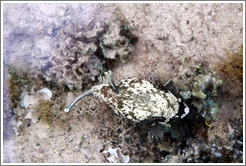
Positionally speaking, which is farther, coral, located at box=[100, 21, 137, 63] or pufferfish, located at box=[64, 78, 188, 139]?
coral, located at box=[100, 21, 137, 63]

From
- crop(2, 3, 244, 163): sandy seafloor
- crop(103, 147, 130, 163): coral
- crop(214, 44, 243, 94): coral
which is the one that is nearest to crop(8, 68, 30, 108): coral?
crop(2, 3, 244, 163): sandy seafloor

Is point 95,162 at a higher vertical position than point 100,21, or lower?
lower

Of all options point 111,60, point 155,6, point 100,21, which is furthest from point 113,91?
point 155,6

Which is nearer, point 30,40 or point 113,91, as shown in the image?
point 113,91

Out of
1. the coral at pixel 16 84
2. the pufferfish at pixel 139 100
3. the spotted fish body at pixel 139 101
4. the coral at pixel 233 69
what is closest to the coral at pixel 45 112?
the coral at pixel 16 84

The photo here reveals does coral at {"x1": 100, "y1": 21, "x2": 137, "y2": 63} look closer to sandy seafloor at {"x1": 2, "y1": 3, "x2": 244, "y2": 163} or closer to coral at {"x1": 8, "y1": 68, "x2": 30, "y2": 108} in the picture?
sandy seafloor at {"x1": 2, "y1": 3, "x2": 244, "y2": 163}

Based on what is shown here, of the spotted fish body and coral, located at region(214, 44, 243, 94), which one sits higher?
coral, located at region(214, 44, 243, 94)

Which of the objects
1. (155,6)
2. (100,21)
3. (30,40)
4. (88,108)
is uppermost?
(155,6)

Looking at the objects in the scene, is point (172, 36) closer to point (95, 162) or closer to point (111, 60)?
point (111, 60)
